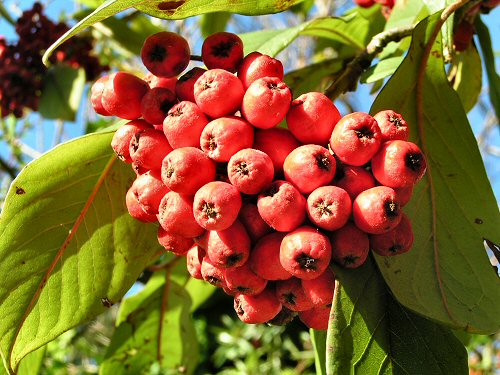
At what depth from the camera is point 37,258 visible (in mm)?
1268

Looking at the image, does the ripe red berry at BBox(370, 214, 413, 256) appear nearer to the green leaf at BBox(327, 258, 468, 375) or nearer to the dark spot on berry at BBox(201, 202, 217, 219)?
the green leaf at BBox(327, 258, 468, 375)

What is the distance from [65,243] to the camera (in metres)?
1.30

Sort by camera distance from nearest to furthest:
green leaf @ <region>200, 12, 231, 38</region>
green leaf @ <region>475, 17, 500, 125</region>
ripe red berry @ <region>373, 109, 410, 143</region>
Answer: ripe red berry @ <region>373, 109, 410, 143</region> < green leaf @ <region>475, 17, 500, 125</region> < green leaf @ <region>200, 12, 231, 38</region>

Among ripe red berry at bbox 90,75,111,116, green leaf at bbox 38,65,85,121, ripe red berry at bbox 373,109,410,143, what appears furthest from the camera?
green leaf at bbox 38,65,85,121

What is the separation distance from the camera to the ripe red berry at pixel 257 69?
103 centimetres

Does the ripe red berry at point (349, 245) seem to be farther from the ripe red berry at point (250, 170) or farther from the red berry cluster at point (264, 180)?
the ripe red berry at point (250, 170)

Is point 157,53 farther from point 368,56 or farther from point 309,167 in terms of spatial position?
point 368,56

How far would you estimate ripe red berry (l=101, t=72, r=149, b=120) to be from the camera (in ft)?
3.50

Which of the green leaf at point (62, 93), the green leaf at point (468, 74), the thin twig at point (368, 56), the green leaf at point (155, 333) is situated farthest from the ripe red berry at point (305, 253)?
the green leaf at point (62, 93)

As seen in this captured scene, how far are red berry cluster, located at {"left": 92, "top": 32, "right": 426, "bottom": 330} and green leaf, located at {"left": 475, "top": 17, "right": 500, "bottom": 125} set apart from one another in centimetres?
73

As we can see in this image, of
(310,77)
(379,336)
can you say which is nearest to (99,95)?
(379,336)

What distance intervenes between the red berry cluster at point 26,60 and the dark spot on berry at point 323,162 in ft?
6.13

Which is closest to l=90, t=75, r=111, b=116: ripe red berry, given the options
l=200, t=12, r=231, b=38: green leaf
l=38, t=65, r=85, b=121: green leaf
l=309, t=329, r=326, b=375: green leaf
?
l=309, t=329, r=326, b=375: green leaf

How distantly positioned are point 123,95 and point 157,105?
0.07 m
